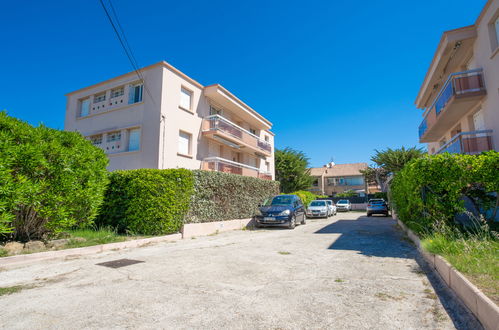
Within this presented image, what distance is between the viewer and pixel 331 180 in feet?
185

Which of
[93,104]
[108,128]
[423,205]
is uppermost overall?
[93,104]

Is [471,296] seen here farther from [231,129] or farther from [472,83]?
[231,129]

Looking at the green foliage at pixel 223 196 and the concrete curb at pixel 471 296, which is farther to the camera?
the green foliage at pixel 223 196

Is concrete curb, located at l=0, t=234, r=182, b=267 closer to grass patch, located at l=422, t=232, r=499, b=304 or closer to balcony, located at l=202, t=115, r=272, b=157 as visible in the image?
grass patch, located at l=422, t=232, r=499, b=304

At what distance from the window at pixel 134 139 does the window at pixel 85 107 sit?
4824 mm

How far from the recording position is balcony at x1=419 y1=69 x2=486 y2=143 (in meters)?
12.9

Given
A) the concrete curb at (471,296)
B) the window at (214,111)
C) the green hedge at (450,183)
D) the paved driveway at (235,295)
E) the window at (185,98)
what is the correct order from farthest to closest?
1. the window at (214,111)
2. the window at (185,98)
3. the green hedge at (450,183)
4. the paved driveway at (235,295)
5. the concrete curb at (471,296)

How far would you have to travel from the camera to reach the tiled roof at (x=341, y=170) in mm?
55625

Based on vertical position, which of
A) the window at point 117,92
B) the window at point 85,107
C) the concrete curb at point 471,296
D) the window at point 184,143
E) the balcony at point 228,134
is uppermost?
the window at point 117,92

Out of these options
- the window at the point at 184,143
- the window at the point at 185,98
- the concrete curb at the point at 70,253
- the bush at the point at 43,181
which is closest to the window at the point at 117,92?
the window at the point at 185,98

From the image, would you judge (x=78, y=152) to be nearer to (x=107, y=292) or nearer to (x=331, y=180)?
(x=107, y=292)

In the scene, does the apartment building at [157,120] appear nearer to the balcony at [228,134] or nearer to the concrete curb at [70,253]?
the balcony at [228,134]

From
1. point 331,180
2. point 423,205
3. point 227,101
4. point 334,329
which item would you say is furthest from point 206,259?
point 331,180

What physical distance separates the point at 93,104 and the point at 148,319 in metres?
19.3
